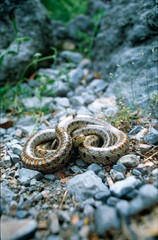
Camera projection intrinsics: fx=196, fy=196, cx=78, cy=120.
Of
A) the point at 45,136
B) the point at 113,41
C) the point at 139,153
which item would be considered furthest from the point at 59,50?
the point at 139,153

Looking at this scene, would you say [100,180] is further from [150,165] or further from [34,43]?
[34,43]

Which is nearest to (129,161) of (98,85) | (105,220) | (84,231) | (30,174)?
(105,220)

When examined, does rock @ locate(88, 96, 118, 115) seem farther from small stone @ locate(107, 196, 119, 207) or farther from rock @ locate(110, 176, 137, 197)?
small stone @ locate(107, 196, 119, 207)

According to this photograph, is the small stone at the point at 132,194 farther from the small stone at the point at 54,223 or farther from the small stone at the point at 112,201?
the small stone at the point at 54,223

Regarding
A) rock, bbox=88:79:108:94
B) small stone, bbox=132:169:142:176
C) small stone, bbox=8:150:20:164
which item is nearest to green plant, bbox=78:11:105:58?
rock, bbox=88:79:108:94

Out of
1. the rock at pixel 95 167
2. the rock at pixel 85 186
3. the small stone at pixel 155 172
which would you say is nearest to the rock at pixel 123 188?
the rock at pixel 85 186

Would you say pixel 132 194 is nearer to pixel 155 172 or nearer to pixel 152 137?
pixel 155 172
